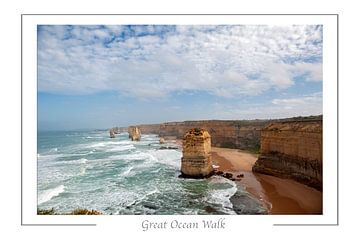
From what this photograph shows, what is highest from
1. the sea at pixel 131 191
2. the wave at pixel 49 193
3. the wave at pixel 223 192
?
the wave at pixel 49 193

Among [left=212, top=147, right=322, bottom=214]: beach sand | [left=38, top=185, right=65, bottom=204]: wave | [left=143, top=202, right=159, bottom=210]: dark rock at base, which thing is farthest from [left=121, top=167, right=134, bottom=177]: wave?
[left=212, top=147, right=322, bottom=214]: beach sand
